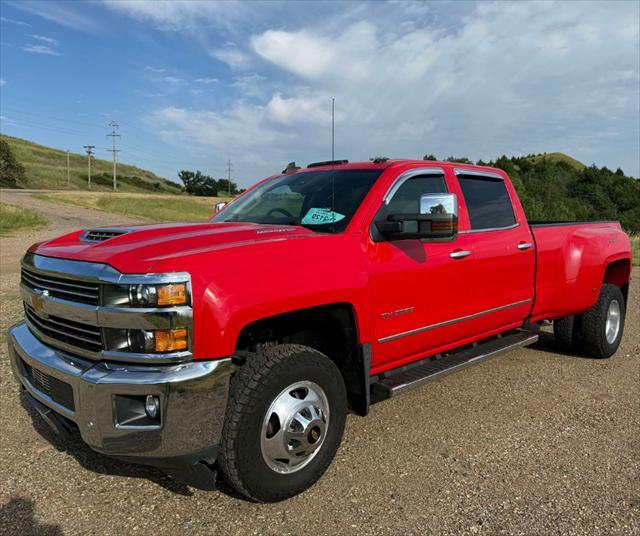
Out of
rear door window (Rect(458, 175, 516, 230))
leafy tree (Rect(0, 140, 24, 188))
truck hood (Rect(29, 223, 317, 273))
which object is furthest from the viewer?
leafy tree (Rect(0, 140, 24, 188))

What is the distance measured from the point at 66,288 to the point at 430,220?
79.5 inches

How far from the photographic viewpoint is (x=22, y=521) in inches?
103

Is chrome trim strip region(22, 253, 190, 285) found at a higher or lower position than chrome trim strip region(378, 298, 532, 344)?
higher

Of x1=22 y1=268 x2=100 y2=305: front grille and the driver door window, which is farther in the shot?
the driver door window

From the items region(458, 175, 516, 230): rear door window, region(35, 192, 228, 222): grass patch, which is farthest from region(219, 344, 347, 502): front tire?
region(35, 192, 228, 222): grass patch

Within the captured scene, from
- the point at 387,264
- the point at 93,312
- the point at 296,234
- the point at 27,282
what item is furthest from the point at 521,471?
the point at 27,282

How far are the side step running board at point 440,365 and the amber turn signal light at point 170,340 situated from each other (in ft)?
4.76

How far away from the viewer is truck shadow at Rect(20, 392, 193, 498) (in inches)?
117

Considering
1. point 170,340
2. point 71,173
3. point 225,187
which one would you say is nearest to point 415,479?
point 170,340

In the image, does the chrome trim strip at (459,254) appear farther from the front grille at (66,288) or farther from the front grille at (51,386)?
the front grille at (51,386)

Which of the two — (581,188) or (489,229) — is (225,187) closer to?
(581,188)

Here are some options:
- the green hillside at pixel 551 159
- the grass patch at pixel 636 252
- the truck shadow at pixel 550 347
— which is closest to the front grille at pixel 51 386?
the truck shadow at pixel 550 347

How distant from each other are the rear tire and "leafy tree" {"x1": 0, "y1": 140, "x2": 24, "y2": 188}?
74641mm

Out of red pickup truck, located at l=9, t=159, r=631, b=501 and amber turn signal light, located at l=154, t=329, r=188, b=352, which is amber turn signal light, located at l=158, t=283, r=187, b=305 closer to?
red pickup truck, located at l=9, t=159, r=631, b=501
